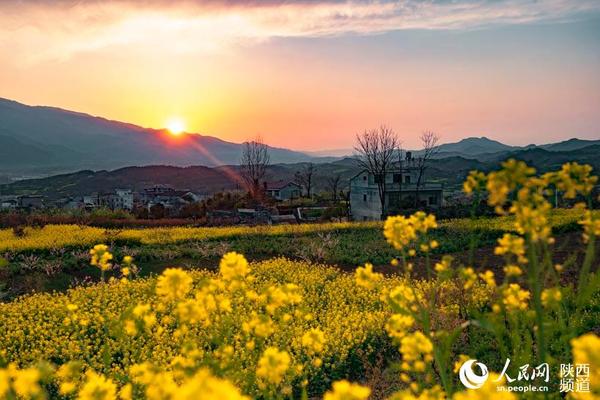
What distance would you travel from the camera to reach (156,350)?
8.09 metres

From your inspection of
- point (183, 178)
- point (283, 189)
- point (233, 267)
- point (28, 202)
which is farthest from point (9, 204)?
point (183, 178)

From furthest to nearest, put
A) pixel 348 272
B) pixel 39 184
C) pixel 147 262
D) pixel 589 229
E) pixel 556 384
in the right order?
pixel 39 184
pixel 147 262
pixel 348 272
pixel 556 384
pixel 589 229

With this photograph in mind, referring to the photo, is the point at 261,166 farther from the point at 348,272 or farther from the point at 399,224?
the point at 399,224

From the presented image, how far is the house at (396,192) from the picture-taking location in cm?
4503

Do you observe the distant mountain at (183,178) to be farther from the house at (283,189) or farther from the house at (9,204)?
the house at (9,204)

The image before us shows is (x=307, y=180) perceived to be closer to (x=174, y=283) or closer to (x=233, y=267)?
(x=233, y=267)

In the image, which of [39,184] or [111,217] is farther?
[39,184]

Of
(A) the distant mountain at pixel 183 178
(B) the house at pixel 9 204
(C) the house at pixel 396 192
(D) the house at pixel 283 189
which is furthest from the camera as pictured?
(A) the distant mountain at pixel 183 178

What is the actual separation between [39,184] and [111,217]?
11674 cm

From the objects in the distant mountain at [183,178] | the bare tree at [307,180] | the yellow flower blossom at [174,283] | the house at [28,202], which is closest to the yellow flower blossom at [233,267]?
the yellow flower blossom at [174,283]

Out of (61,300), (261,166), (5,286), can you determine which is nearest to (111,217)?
(5,286)

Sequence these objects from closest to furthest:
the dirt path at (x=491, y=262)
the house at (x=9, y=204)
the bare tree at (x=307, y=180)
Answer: the dirt path at (x=491, y=262)
the house at (x=9, y=204)
the bare tree at (x=307, y=180)

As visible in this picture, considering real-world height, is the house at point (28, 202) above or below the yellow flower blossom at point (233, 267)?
below

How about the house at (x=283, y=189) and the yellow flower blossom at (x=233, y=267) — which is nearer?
the yellow flower blossom at (x=233, y=267)
